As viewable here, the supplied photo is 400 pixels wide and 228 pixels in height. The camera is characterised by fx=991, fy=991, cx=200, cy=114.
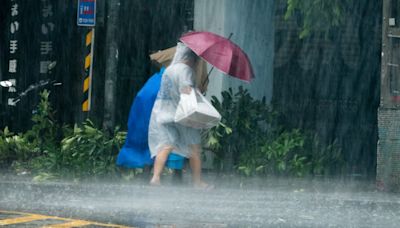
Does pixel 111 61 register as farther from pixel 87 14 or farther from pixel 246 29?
pixel 246 29

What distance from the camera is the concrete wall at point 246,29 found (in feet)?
46.4

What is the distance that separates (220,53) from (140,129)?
4.65 ft

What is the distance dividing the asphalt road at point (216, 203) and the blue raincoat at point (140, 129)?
1.07ft

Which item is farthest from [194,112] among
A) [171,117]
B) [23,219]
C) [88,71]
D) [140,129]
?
[88,71]

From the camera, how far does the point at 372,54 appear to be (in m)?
15.2

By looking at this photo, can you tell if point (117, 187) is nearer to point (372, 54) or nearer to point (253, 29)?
point (253, 29)

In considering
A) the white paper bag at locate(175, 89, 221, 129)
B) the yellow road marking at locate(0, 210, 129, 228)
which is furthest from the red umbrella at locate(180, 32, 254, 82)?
the yellow road marking at locate(0, 210, 129, 228)

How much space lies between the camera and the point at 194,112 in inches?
438

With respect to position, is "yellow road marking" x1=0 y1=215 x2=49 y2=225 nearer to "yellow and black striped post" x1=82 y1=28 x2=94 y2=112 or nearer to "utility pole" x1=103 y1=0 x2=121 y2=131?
"utility pole" x1=103 y1=0 x2=121 y2=131

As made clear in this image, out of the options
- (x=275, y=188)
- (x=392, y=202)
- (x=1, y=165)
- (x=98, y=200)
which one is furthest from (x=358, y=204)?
(x=1, y=165)

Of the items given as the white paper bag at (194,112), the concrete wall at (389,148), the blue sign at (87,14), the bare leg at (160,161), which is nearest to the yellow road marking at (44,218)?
the bare leg at (160,161)

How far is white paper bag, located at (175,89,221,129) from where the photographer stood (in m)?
11.2

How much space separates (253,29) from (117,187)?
389 centimetres

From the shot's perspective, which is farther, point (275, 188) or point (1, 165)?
point (1, 165)
